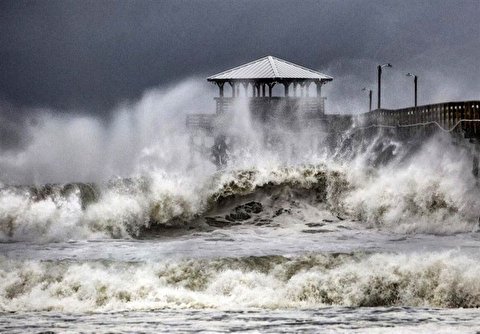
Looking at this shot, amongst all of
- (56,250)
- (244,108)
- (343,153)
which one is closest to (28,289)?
(56,250)

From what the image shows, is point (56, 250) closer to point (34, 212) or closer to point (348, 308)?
point (34, 212)

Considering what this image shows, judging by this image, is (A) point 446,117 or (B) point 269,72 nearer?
(A) point 446,117

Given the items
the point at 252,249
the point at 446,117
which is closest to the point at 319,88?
the point at 446,117

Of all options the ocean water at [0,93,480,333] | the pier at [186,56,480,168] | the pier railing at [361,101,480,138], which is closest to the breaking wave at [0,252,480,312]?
the ocean water at [0,93,480,333]

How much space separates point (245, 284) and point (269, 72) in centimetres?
3760

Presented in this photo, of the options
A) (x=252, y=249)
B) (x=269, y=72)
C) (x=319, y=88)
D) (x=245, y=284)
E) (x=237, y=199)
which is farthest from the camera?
(x=319, y=88)

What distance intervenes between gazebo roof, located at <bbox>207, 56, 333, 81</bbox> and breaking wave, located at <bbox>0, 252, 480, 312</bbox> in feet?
116

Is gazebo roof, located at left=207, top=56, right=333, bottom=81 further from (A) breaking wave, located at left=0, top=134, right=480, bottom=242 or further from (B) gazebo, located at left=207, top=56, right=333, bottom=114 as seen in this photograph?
(A) breaking wave, located at left=0, top=134, right=480, bottom=242

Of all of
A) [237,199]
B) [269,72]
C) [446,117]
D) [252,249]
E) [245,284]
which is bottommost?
[245,284]

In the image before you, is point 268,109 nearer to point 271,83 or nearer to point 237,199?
point 271,83

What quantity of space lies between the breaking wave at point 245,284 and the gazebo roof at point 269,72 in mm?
35414

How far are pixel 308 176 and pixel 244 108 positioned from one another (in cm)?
2386

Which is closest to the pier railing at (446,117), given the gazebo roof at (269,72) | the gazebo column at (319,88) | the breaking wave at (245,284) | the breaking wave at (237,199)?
the breaking wave at (237,199)

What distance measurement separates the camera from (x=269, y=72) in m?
53.9
